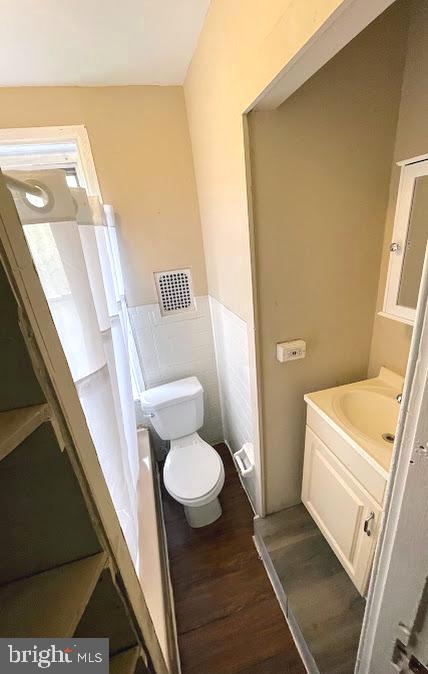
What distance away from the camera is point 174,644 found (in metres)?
1.16

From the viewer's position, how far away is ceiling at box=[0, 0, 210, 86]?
931 millimetres

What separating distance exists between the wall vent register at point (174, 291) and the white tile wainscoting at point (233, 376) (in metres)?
0.17

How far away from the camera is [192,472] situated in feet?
5.30

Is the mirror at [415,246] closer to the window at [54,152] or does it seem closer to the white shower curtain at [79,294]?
the white shower curtain at [79,294]

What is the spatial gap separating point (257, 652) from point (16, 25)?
8.59 ft

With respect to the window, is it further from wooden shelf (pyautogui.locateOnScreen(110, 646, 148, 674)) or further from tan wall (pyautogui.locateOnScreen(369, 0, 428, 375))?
wooden shelf (pyautogui.locateOnScreen(110, 646, 148, 674))

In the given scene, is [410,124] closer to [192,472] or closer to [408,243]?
[408,243]

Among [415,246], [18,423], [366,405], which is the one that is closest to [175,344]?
[366,405]

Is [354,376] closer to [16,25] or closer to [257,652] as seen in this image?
[257,652]

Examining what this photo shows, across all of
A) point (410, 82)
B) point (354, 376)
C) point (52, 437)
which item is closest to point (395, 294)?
point (354, 376)

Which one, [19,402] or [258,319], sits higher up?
[19,402]

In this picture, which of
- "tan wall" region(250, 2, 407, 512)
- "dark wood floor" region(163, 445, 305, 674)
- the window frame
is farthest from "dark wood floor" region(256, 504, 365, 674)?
the window frame

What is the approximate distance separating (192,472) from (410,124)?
191 cm

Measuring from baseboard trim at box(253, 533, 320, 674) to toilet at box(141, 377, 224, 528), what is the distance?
0.33m
